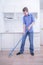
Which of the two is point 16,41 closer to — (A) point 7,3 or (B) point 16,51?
(B) point 16,51

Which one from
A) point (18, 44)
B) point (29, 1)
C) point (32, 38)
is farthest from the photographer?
point (29, 1)

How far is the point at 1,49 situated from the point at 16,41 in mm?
546

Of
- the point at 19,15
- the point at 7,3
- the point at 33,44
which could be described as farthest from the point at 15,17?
the point at 33,44

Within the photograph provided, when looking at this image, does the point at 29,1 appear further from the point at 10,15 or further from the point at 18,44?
the point at 18,44

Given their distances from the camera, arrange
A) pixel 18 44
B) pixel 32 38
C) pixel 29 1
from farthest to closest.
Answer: pixel 29 1 → pixel 18 44 → pixel 32 38

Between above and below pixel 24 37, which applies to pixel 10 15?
above

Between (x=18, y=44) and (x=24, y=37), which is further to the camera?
(x=18, y=44)

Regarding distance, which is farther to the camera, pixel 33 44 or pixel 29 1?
pixel 29 1

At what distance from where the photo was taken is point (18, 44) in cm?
512

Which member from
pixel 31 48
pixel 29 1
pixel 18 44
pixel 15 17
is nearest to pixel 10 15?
pixel 15 17

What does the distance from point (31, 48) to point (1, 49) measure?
1020mm

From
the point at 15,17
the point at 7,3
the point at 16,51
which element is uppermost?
the point at 7,3

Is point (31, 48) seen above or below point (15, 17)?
below

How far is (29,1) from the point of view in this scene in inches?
220
